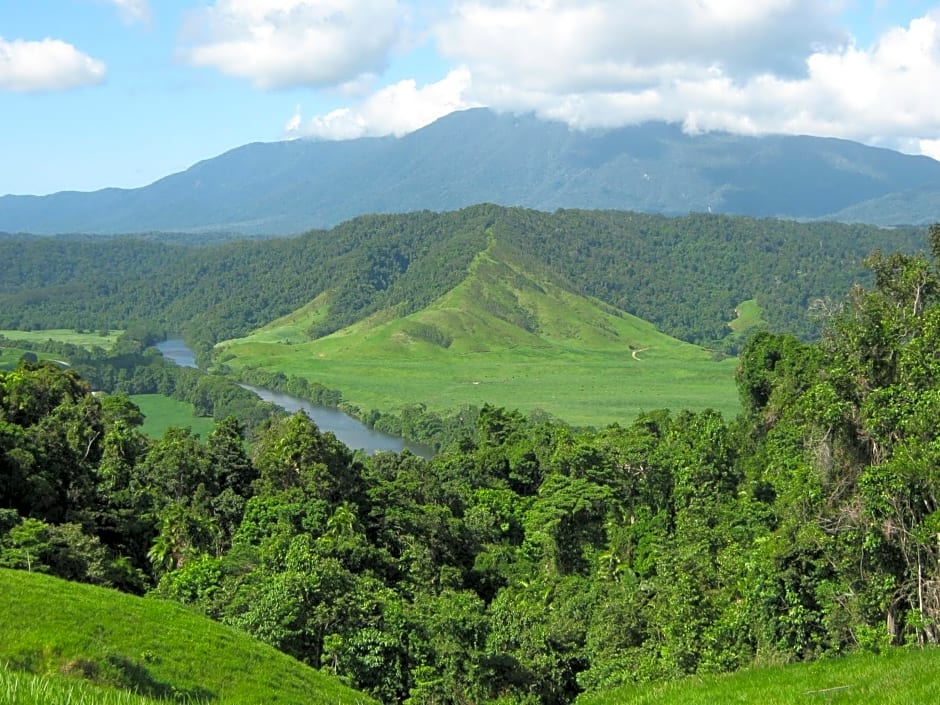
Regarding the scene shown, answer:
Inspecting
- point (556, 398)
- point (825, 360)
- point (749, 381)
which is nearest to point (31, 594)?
point (825, 360)

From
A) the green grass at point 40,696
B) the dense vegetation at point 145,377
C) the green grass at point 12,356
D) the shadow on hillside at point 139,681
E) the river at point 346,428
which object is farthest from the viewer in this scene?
the green grass at point 12,356

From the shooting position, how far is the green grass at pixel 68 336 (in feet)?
569

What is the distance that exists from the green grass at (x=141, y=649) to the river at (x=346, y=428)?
61.8 m

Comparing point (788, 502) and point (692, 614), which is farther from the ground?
point (788, 502)

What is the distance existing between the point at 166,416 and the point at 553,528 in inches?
3429

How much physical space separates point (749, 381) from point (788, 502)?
95.8 ft

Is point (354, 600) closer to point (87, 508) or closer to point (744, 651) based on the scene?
point (744, 651)

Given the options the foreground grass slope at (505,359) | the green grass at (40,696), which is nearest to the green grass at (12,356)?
the foreground grass slope at (505,359)

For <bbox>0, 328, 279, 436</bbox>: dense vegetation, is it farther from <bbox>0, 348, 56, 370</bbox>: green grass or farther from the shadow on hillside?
the shadow on hillside

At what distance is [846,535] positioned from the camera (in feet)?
60.6

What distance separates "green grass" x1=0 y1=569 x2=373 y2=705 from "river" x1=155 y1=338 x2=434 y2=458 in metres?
61.8

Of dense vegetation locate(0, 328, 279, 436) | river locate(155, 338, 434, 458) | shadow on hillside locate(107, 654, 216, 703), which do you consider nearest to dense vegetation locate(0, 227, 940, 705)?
shadow on hillside locate(107, 654, 216, 703)

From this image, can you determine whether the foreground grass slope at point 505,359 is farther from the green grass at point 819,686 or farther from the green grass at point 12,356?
the green grass at point 819,686

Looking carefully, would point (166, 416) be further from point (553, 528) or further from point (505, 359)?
point (553, 528)
